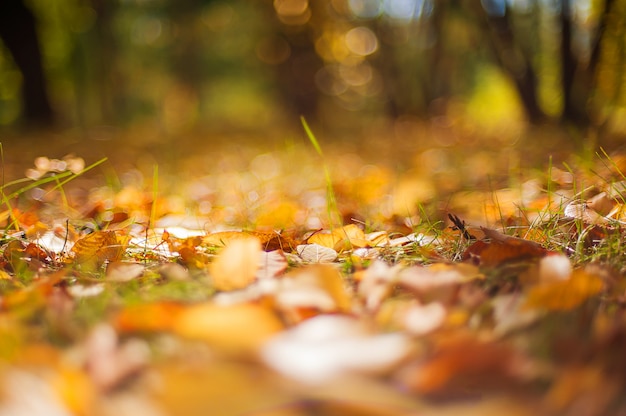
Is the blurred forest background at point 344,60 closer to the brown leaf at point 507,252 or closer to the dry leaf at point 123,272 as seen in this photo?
the brown leaf at point 507,252

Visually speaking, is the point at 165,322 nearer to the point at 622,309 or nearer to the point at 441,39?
the point at 622,309

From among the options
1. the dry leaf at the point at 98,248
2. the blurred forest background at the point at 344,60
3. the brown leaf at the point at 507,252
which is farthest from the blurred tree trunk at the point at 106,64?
the brown leaf at the point at 507,252

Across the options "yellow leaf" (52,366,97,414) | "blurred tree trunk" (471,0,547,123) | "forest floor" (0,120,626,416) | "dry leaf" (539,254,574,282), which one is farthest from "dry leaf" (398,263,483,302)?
"blurred tree trunk" (471,0,547,123)

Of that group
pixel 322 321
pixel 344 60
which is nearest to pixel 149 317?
pixel 322 321

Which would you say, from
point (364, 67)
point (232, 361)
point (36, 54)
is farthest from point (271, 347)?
point (364, 67)

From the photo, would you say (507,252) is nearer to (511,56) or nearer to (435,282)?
(435,282)

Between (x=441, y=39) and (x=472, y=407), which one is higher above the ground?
(x=472, y=407)

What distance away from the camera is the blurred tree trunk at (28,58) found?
8.41 metres

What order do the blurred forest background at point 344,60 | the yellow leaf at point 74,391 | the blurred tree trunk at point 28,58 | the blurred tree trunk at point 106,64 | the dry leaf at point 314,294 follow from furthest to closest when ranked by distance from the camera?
1. the blurred tree trunk at point 106,64
2. the blurred tree trunk at point 28,58
3. the blurred forest background at point 344,60
4. the dry leaf at point 314,294
5. the yellow leaf at point 74,391

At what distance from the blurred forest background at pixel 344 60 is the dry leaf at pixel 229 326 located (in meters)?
1.86

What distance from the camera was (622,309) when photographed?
84 cm

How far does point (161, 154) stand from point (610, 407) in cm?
439

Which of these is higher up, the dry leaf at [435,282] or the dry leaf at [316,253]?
the dry leaf at [435,282]

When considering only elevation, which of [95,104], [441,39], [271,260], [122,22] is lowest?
[95,104]
